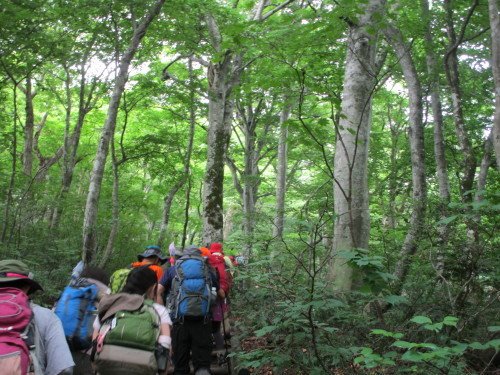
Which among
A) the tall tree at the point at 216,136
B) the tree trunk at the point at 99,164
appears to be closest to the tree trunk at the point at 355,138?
the tall tree at the point at 216,136

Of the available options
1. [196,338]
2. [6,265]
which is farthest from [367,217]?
[6,265]

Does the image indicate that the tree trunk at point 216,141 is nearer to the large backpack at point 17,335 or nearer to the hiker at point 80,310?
the hiker at point 80,310

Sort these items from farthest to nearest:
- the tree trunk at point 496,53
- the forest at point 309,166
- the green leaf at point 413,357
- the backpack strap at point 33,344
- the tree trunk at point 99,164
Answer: the tree trunk at point 99,164 → the tree trunk at point 496,53 → the forest at point 309,166 → the backpack strap at point 33,344 → the green leaf at point 413,357

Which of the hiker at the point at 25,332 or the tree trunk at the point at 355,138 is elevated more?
the tree trunk at the point at 355,138

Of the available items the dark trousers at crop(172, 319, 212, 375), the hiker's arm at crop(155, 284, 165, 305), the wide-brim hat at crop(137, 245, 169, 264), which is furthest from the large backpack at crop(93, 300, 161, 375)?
the wide-brim hat at crop(137, 245, 169, 264)

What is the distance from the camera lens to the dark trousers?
5.13 meters

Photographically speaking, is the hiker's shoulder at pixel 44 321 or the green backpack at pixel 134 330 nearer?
the hiker's shoulder at pixel 44 321

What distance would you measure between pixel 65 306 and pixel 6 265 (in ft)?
5.50

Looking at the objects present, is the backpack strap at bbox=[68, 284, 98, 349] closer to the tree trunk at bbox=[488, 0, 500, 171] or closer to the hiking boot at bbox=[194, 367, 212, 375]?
the hiking boot at bbox=[194, 367, 212, 375]

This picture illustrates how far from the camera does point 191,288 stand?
4.97 metres

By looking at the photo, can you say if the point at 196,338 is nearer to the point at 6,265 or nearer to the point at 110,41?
the point at 6,265

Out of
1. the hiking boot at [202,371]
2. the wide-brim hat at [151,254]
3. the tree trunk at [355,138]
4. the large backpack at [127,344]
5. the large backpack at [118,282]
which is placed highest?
the tree trunk at [355,138]

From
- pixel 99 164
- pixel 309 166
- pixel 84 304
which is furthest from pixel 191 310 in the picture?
pixel 309 166

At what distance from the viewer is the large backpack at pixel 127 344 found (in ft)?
10.1
